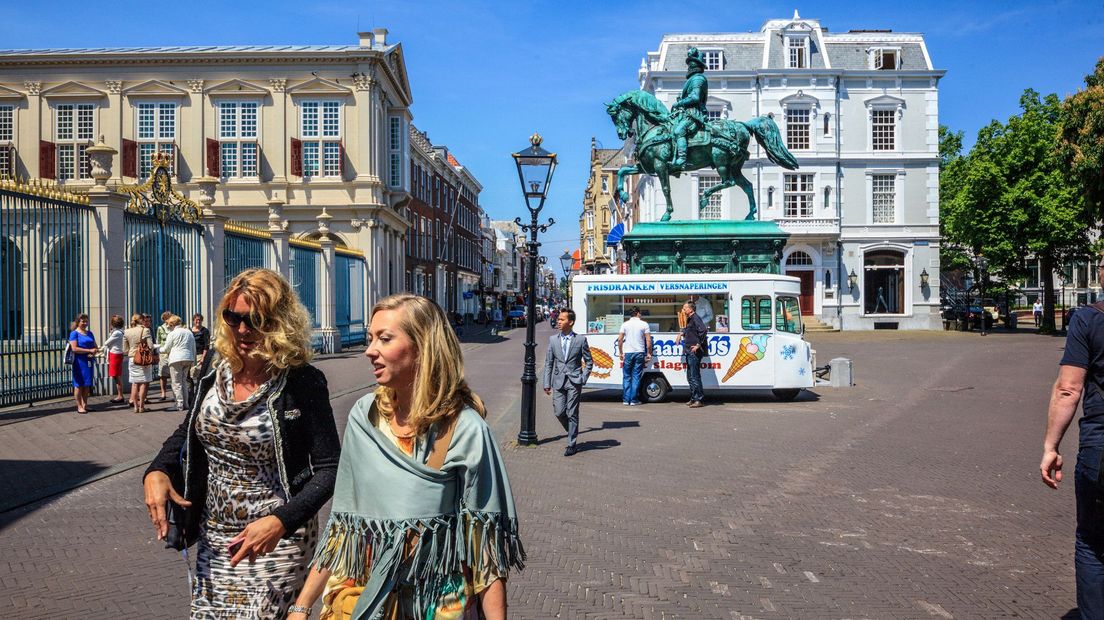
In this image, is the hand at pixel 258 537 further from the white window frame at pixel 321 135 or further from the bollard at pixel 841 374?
the white window frame at pixel 321 135

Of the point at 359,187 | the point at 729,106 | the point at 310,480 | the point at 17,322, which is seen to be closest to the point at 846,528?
the point at 310,480

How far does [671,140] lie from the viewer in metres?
18.5

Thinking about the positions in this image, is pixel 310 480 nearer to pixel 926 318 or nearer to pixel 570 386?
pixel 570 386

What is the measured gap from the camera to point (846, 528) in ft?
21.4

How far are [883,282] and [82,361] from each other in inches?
1555

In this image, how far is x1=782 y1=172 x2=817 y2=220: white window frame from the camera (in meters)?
43.6

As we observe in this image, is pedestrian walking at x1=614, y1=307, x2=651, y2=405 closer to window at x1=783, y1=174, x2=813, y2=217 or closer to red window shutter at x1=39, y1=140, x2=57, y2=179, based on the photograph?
red window shutter at x1=39, y1=140, x2=57, y2=179

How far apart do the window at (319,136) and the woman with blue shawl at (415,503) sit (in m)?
34.2

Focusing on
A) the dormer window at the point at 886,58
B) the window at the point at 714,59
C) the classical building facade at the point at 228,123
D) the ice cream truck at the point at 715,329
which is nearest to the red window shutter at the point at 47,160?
the classical building facade at the point at 228,123

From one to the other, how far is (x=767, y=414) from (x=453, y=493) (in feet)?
37.8

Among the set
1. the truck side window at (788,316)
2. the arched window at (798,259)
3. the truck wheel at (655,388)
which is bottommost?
the truck wheel at (655,388)

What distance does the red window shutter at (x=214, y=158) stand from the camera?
113ft

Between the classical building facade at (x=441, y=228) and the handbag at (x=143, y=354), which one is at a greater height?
the classical building facade at (x=441, y=228)

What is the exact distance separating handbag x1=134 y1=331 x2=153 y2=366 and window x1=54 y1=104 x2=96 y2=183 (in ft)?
86.1
